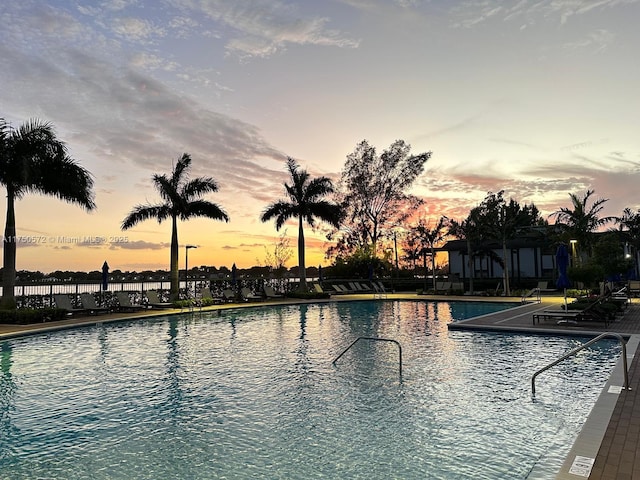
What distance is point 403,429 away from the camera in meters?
5.84

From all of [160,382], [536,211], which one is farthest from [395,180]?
[160,382]

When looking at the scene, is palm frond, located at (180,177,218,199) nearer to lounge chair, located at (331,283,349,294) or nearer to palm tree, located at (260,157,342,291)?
palm tree, located at (260,157,342,291)

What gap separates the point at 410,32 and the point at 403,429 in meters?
13.1

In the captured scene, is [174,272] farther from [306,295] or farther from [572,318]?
[572,318]

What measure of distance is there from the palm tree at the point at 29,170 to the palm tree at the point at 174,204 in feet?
18.3

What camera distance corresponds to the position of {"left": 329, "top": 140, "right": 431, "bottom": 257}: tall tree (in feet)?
143

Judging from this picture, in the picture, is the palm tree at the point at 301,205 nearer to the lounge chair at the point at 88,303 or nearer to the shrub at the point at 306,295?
the shrub at the point at 306,295

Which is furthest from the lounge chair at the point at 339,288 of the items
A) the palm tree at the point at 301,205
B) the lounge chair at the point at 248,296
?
the lounge chair at the point at 248,296

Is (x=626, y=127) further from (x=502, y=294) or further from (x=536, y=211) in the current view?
(x=536, y=211)

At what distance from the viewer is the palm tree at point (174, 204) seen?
77.3ft

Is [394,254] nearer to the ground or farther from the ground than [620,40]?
nearer to the ground

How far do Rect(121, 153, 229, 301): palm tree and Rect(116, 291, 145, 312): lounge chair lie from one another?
2.48 m

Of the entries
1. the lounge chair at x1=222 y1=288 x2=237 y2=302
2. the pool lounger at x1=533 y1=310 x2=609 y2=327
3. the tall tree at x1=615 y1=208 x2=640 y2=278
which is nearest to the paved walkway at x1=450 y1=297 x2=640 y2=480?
the pool lounger at x1=533 y1=310 x2=609 y2=327

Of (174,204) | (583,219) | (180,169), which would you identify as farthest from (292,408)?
(583,219)
